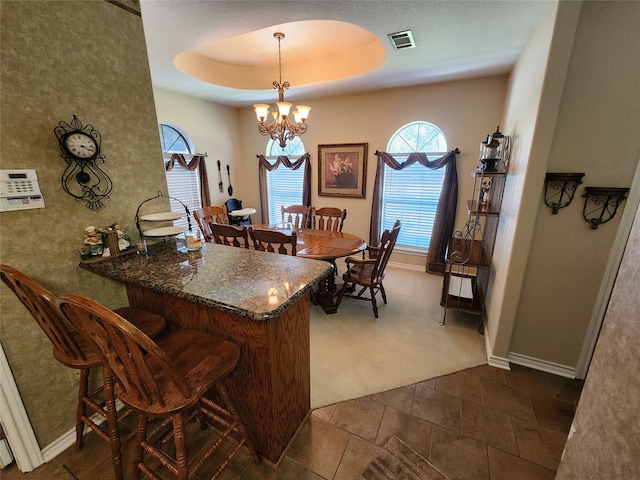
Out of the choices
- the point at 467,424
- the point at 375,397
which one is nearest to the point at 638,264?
the point at 467,424

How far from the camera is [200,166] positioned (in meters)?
4.52

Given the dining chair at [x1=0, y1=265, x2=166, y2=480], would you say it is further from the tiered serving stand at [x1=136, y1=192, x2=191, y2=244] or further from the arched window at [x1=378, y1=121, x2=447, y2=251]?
the arched window at [x1=378, y1=121, x2=447, y2=251]

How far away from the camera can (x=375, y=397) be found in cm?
186

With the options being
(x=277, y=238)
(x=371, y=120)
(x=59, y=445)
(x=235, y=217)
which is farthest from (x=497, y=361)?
(x=235, y=217)

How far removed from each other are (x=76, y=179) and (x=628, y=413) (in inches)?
92.4

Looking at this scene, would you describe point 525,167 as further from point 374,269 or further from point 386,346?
point 386,346

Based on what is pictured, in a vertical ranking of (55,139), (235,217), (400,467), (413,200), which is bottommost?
(400,467)

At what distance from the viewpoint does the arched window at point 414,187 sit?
391 centimetres

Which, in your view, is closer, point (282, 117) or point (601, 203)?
point (601, 203)

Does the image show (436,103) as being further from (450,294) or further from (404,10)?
(450,294)

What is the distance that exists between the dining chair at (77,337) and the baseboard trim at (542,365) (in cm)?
257

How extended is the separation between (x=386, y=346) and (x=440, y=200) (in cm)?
239

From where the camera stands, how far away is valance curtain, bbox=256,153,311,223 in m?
4.68

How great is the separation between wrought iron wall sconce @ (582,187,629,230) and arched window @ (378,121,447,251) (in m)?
2.24
